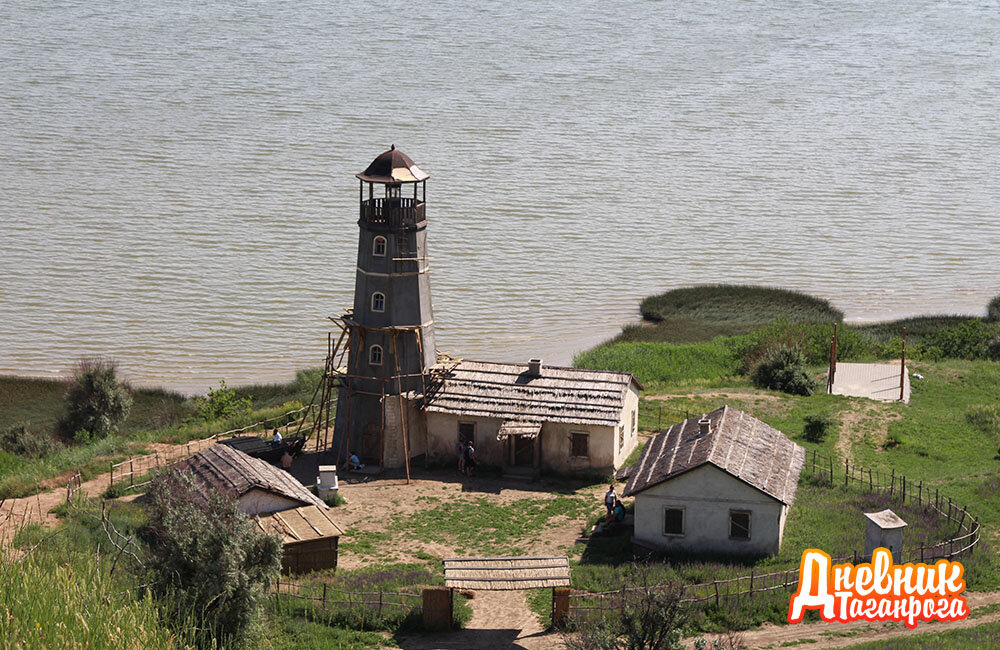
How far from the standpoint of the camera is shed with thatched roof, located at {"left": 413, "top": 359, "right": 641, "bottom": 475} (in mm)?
41469

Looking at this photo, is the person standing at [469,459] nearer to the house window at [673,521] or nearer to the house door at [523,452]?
the house door at [523,452]

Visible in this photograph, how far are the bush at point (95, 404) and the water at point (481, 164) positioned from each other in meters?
5.36

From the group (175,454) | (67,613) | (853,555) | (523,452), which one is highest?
(67,613)

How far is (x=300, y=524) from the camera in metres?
34.0

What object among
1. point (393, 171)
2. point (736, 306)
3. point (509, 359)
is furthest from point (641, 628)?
point (736, 306)

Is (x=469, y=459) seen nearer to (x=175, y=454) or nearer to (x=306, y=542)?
(x=306, y=542)

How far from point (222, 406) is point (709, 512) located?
23653 millimetres

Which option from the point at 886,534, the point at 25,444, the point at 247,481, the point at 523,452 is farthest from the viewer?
the point at 25,444

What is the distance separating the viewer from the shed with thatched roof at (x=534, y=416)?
41469mm

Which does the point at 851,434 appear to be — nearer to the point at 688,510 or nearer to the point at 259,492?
the point at 688,510

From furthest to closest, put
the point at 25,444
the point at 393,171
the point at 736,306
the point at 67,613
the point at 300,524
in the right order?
the point at 736,306, the point at 25,444, the point at 393,171, the point at 300,524, the point at 67,613

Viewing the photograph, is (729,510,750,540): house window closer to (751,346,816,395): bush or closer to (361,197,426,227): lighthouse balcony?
(361,197,426,227): lighthouse balcony

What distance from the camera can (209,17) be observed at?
113250 mm

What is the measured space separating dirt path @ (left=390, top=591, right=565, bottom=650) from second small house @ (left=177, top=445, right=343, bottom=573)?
15.8 ft
